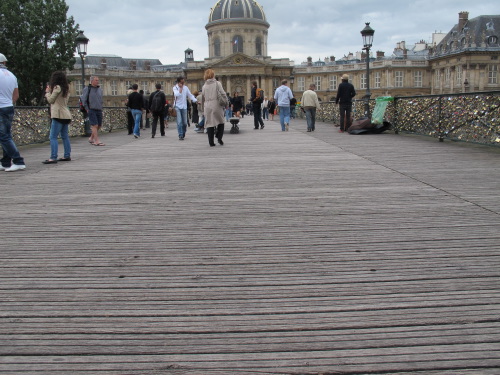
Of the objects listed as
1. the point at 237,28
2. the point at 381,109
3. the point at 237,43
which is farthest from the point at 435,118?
the point at 237,28

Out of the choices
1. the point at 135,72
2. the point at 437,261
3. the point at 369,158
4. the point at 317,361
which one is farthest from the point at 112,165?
the point at 135,72

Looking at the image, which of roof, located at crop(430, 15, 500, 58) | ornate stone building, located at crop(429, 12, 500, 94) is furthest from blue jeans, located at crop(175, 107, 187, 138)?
roof, located at crop(430, 15, 500, 58)

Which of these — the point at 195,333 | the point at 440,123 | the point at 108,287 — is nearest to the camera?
the point at 195,333

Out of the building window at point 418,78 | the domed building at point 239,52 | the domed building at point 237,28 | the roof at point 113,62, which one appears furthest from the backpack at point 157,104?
the roof at point 113,62

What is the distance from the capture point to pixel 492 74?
2911 inches

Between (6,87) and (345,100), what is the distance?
11945 millimetres

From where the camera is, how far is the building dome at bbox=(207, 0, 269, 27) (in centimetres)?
9119

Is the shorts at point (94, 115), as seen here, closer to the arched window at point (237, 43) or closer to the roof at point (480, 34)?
the roof at point (480, 34)

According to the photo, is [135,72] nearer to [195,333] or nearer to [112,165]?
[112,165]

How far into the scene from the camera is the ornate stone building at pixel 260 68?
285 ft

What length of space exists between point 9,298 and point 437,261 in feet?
9.07

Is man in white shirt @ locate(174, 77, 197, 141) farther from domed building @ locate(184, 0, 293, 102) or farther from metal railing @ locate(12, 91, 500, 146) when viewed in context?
domed building @ locate(184, 0, 293, 102)

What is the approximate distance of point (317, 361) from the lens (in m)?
2.30

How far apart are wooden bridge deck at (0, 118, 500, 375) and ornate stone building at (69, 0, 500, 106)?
256 ft
